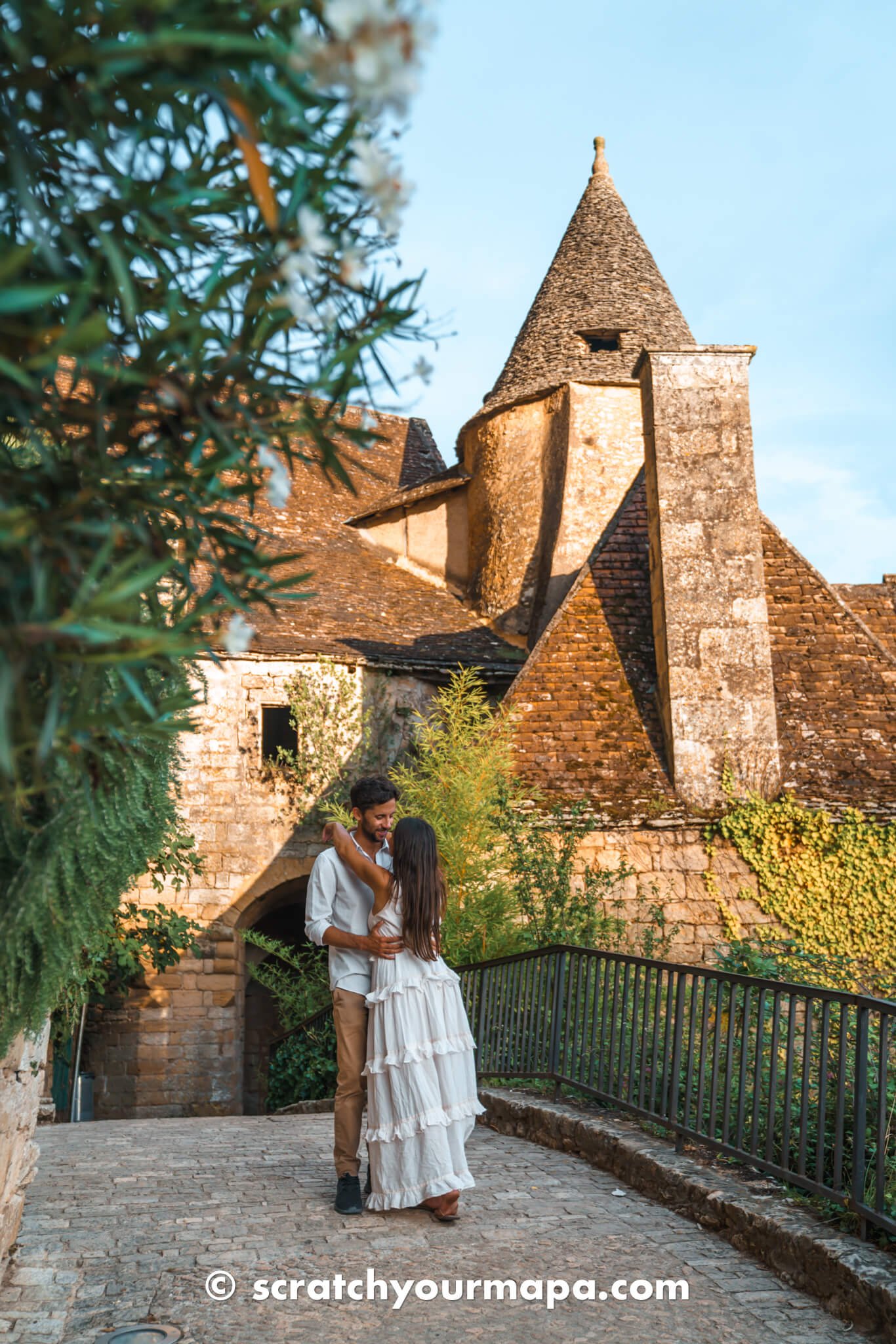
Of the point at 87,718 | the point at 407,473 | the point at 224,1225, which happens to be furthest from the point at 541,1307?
the point at 407,473

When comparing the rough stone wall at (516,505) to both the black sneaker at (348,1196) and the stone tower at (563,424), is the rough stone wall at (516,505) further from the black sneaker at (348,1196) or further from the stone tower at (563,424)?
the black sneaker at (348,1196)

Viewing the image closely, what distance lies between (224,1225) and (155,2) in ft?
13.3

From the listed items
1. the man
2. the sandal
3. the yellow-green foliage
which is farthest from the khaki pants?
the yellow-green foliage

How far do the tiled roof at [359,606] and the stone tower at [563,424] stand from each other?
2.77 feet

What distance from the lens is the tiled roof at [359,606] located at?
48.9 feet

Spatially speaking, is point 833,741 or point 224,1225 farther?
point 833,741

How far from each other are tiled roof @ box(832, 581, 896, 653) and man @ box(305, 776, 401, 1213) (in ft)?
Answer: 34.9

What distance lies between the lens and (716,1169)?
4.71 meters

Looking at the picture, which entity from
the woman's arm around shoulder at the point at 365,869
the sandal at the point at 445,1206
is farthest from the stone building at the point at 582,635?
the sandal at the point at 445,1206

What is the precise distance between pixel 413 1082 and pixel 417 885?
74 centimetres

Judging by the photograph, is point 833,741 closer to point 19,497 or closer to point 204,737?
point 204,737

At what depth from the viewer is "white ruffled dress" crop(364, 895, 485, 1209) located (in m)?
4.26

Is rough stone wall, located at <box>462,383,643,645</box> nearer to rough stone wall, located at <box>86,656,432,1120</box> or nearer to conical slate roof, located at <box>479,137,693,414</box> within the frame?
conical slate roof, located at <box>479,137,693,414</box>

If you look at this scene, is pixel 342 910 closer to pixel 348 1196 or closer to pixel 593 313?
pixel 348 1196
